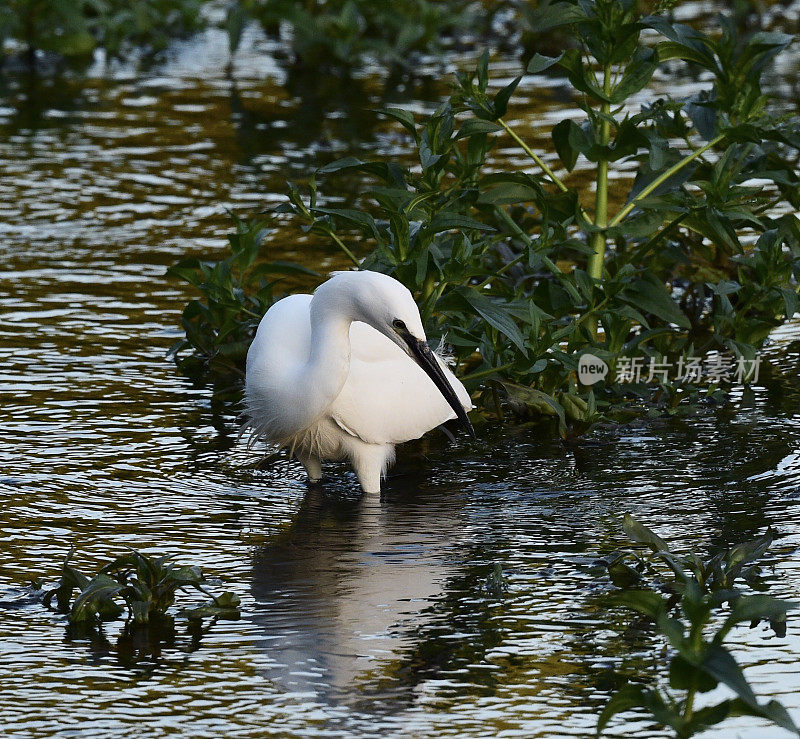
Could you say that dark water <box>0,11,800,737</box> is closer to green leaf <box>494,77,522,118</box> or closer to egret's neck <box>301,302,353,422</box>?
egret's neck <box>301,302,353,422</box>

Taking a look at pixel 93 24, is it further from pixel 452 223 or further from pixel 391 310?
pixel 391 310

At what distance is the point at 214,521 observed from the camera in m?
4.33

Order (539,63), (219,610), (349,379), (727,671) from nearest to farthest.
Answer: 1. (727,671)
2. (219,610)
3. (349,379)
4. (539,63)

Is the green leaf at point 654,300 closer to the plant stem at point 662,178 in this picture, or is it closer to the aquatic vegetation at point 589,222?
the aquatic vegetation at point 589,222

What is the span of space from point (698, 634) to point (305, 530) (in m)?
1.73

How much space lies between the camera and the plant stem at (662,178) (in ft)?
16.4

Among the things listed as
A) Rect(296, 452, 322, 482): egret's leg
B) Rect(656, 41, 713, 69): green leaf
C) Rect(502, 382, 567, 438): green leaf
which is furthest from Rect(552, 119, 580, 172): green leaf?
Rect(296, 452, 322, 482): egret's leg

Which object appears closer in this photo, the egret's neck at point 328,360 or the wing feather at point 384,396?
the egret's neck at point 328,360

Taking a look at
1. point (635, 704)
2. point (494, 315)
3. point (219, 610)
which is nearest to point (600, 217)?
point (494, 315)

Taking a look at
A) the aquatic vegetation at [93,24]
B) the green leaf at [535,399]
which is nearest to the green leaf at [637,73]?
the green leaf at [535,399]

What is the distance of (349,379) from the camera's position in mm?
4395

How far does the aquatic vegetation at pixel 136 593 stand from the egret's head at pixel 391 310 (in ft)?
2.90

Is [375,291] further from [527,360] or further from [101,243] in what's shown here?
[101,243]

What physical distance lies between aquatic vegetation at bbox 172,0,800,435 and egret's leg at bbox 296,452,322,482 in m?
0.61
